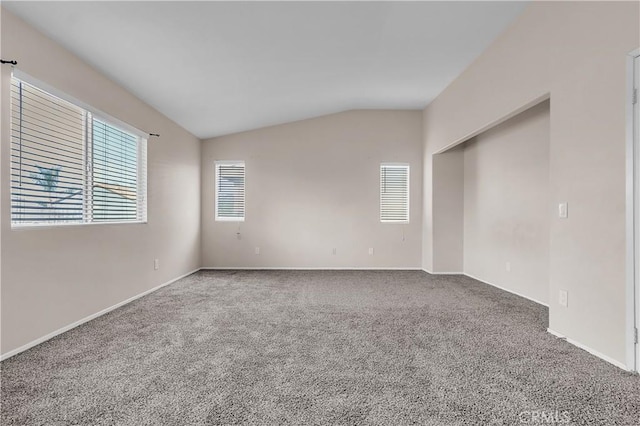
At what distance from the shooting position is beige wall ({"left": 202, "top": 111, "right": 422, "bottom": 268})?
6531mm

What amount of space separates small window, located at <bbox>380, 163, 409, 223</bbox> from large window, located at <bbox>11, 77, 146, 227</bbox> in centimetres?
423

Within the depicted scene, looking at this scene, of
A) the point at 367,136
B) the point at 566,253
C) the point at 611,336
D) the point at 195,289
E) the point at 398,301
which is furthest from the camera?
the point at 367,136

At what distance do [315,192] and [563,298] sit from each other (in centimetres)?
447

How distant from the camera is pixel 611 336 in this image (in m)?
2.31

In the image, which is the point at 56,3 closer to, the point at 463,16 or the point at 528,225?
the point at 463,16

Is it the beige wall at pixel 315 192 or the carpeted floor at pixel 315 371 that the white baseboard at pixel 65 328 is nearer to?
the carpeted floor at pixel 315 371

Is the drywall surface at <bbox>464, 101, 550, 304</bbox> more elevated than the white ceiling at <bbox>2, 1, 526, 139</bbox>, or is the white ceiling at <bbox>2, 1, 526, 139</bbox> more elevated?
the white ceiling at <bbox>2, 1, 526, 139</bbox>

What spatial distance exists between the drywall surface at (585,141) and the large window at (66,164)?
14.1 feet

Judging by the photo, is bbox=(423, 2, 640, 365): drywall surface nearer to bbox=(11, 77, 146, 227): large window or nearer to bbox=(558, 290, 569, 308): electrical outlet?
bbox=(558, 290, 569, 308): electrical outlet

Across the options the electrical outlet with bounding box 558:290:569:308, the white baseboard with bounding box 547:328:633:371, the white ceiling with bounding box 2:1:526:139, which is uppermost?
the white ceiling with bounding box 2:1:526:139

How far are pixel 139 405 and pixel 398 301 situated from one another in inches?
118

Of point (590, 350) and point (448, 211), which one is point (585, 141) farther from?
point (448, 211)

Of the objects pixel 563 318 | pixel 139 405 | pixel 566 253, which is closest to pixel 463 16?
pixel 566 253

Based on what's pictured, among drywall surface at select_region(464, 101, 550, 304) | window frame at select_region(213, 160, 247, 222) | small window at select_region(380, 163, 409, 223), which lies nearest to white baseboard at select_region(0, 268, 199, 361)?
window frame at select_region(213, 160, 247, 222)
